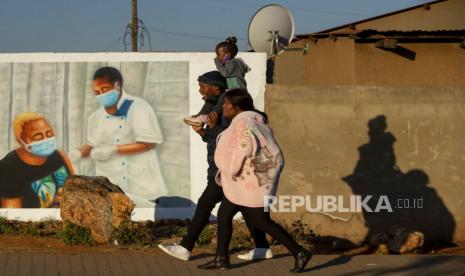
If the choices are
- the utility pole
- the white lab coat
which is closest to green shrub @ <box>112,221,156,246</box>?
the white lab coat

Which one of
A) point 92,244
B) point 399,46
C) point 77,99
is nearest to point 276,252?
point 92,244

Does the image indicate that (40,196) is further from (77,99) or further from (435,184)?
(435,184)

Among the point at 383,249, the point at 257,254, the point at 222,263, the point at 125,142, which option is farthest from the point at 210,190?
the point at 125,142

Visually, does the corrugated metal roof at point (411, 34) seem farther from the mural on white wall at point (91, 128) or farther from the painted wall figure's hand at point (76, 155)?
the painted wall figure's hand at point (76, 155)

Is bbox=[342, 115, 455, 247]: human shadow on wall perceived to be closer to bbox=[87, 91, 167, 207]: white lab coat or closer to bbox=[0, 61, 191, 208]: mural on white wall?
bbox=[0, 61, 191, 208]: mural on white wall

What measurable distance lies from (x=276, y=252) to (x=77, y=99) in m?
3.46

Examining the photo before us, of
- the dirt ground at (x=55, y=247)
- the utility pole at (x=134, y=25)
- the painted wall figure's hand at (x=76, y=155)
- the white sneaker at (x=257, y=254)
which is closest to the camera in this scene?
the white sneaker at (x=257, y=254)

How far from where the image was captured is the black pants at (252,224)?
8211 millimetres

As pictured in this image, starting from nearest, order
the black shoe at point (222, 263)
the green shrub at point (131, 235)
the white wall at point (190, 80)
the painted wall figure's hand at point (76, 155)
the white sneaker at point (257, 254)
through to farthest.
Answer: the black shoe at point (222, 263) < the white sneaker at point (257, 254) < the green shrub at point (131, 235) < the white wall at point (190, 80) < the painted wall figure's hand at point (76, 155)

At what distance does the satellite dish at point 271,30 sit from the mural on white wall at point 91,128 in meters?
1.14

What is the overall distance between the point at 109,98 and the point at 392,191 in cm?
356

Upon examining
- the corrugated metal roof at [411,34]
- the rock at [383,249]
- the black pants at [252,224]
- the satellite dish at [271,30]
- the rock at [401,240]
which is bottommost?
the rock at [383,249]

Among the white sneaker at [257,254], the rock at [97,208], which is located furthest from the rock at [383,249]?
the rock at [97,208]

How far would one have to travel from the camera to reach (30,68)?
38.1 ft
